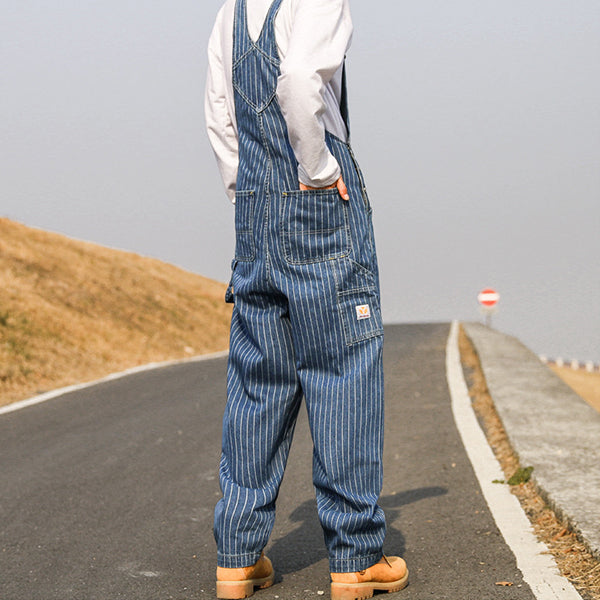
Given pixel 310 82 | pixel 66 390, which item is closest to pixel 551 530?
pixel 310 82

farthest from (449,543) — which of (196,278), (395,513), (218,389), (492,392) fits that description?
(196,278)

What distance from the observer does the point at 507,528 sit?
13.2ft

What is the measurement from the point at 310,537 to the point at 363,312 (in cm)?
143

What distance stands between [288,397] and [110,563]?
1278 millimetres

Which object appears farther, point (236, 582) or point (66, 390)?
point (66, 390)

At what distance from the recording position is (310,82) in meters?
2.96

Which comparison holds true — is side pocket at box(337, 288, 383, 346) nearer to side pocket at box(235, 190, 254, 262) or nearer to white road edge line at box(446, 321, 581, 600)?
side pocket at box(235, 190, 254, 262)

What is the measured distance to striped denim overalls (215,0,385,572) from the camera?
3.11 m

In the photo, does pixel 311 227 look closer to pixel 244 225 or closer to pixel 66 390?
pixel 244 225

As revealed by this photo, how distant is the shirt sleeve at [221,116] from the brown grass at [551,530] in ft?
6.69

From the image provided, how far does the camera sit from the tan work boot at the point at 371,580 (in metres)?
3.16

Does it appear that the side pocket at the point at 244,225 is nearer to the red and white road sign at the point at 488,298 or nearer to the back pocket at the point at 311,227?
the back pocket at the point at 311,227

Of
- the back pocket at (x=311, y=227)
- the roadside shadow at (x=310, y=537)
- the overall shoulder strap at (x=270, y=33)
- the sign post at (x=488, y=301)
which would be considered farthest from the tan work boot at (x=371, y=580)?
the sign post at (x=488, y=301)

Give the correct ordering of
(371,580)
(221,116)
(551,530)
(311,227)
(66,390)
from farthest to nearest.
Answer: (66,390) → (551,530) → (221,116) → (371,580) → (311,227)
